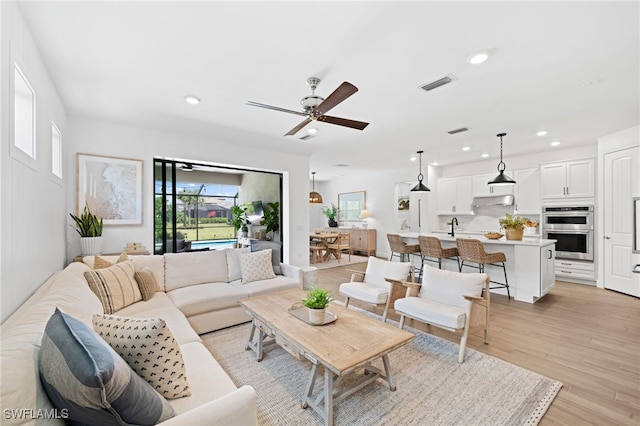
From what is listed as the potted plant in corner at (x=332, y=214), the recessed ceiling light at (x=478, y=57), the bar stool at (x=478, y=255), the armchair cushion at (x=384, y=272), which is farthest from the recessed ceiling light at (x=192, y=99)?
the potted plant in corner at (x=332, y=214)

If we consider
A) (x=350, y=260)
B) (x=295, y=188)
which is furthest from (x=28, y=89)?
(x=350, y=260)

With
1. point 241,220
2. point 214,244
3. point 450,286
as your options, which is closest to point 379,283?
point 450,286

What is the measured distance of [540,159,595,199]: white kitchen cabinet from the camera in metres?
5.05

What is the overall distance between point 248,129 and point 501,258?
4351 mm

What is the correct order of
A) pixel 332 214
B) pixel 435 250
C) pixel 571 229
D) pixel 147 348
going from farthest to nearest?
pixel 332 214, pixel 571 229, pixel 435 250, pixel 147 348

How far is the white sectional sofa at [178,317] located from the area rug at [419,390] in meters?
0.52

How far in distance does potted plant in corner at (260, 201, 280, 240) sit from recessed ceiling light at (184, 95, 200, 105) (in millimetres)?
3398

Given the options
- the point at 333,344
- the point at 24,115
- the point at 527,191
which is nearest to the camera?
the point at 333,344

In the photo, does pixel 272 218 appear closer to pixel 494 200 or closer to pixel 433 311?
pixel 433 311

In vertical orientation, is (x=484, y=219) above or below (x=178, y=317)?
→ above

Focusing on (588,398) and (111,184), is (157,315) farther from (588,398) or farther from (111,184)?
(588,398)

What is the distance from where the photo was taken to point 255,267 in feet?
11.8

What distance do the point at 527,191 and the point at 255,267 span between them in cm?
598

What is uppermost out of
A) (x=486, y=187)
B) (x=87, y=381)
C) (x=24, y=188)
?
(x=486, y=187)
